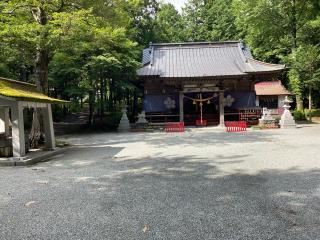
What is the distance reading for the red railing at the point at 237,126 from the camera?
19.6 metres

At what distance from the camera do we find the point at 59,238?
12.9 ft

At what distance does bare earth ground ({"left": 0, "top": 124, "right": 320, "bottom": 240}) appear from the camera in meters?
4.14

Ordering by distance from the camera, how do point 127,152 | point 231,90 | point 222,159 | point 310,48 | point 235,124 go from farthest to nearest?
point 310,48
point 231,90
point 235,124
point 127,152
point 222,159

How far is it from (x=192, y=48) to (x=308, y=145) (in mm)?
16994

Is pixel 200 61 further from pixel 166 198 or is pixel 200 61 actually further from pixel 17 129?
pixel 166 198

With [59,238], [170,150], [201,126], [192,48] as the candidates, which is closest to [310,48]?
[192,48]

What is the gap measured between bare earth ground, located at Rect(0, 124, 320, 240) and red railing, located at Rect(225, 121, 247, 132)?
993 cm

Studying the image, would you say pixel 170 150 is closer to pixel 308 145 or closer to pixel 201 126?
pixel 308 145

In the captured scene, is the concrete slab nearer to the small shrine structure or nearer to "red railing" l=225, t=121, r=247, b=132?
the small shrine structure

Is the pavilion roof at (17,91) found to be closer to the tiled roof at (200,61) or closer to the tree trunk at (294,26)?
the tiled roof at (200,61)

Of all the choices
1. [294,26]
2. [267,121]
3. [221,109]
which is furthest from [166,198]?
[294,26]

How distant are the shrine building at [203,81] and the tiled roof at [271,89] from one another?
764 cm

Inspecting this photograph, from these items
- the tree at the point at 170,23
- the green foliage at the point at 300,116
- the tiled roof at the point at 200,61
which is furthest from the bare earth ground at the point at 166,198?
the tree at the point at 170,23

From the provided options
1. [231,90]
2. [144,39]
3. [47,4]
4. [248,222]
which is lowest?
[248,222]
